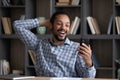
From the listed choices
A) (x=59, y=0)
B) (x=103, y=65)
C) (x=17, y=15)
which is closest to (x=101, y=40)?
(x=103, y=65)

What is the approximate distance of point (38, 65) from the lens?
8.33 feet

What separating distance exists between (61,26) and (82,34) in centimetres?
151

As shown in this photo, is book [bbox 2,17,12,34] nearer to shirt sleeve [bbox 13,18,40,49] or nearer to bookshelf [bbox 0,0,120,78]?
bookshelf [bbox 0,0,120,78]

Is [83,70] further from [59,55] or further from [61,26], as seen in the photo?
[61,26]

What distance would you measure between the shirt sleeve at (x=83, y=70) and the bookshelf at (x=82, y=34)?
4.99ft

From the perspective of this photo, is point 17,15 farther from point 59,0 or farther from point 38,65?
point 38,65

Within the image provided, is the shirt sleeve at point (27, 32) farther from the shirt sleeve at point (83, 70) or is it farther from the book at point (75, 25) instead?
the book at point (75, 25)

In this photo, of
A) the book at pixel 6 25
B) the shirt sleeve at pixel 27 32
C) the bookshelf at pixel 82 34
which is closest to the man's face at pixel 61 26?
the shirt sleeve at pixel 27 32

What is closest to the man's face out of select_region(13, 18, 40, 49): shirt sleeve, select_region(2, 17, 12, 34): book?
select_region(13, 18, 40, 49): shirt sleeve

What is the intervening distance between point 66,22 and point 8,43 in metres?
2.35

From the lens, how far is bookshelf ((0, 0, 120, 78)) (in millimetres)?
3953

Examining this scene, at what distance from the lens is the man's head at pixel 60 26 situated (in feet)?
8.16

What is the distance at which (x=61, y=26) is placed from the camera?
2510mm

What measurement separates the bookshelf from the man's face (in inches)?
57.4
